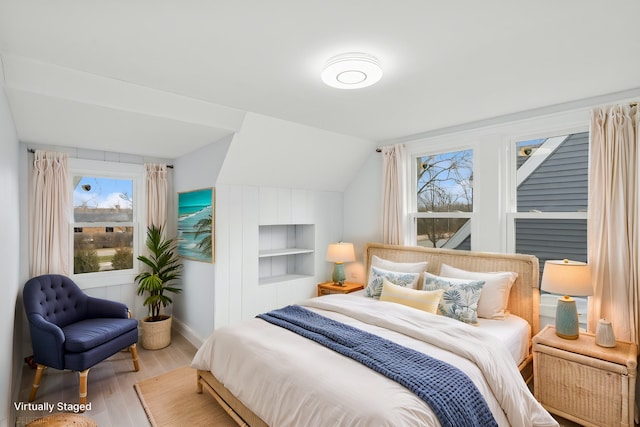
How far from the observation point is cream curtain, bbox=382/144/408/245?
392 cm

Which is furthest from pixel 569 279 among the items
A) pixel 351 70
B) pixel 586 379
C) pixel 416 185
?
pixel 351 70

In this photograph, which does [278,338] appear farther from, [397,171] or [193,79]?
[397,171]

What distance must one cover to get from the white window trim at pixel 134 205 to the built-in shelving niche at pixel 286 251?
4.88 feet

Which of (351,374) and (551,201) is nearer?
(351,374)

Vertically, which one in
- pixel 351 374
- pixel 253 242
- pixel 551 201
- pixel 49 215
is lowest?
pixel 351 374

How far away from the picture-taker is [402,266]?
3.53 meters

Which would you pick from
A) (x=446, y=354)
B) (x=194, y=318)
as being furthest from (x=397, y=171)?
(x=194, y=318)

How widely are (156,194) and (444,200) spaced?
3.48 m

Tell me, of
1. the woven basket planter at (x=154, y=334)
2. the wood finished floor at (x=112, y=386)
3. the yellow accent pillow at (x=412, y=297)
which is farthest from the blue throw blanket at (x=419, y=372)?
the woven basket planter at (x=154, y=334)

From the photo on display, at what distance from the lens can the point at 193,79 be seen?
7.43 feet

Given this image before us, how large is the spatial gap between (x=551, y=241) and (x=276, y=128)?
9.23 feet

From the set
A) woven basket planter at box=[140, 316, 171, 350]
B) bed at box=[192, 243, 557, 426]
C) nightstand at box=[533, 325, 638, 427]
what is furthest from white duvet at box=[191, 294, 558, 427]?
woven basket planter at box=[140, 316, 171, 350]

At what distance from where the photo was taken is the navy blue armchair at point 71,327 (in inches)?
102

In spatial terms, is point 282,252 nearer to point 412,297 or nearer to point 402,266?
point 402,266
